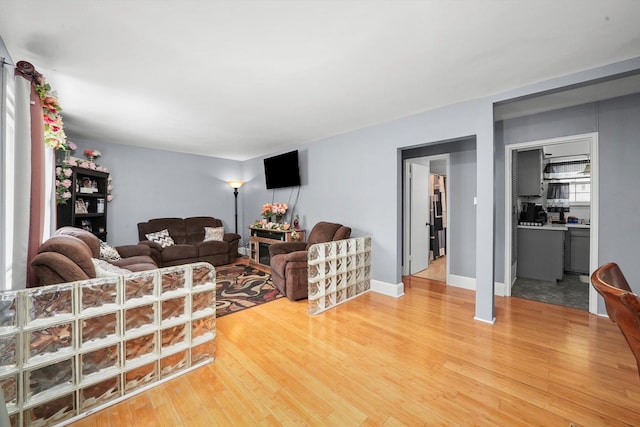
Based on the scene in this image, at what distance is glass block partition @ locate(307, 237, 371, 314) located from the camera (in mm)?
2945

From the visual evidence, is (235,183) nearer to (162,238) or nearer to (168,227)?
(168,227)

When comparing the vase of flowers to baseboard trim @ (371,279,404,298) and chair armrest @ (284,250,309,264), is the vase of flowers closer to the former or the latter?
chair armrest @ (284,250,309,264)

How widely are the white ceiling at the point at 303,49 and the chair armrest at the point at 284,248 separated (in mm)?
2002

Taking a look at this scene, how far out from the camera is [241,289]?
3.73 m

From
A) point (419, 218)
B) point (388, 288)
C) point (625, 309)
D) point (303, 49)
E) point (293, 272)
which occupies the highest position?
point (303, 49)

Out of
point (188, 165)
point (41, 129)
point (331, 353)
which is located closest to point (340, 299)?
point (331, 353)

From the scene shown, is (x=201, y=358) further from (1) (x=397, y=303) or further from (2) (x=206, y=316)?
(1) (x=397, y=303)

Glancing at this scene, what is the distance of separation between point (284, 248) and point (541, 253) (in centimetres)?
420

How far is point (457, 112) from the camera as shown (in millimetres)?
2957

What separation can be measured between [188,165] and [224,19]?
4849 millimetres

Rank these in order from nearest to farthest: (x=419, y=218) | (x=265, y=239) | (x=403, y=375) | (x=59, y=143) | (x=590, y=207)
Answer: (x=403, y=375), (x=59, y=143), (x=590, y=207), (x=419, y=218), (x=265, y=239)

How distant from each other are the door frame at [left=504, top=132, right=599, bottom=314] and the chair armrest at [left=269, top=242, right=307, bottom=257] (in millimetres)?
2938

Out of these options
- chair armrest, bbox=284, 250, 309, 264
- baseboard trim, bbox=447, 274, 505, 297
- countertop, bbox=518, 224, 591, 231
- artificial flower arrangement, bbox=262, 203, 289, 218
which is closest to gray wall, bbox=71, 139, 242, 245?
artificial flower arrangement, bbox=262, 203, 289, 218

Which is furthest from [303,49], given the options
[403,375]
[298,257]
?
[403,375]
